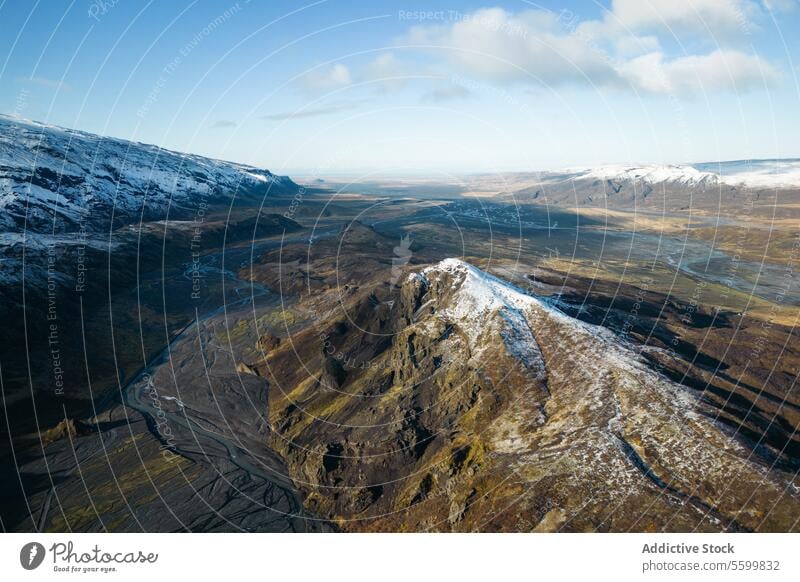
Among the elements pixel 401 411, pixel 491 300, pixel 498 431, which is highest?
pixel 491 300

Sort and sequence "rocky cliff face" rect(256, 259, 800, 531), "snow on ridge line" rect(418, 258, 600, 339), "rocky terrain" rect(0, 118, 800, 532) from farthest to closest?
"snow on ridge line" rect(418, 258, 600, 339)
"rocky terrain" rect(0, 118, 800, 532)
"rocky cliff face" rect(256, 259, 800, 531)

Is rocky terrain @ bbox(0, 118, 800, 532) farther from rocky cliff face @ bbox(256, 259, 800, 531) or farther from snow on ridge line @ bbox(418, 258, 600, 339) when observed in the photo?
snow on ridge line @ bbox(418, 258, 600, 339)

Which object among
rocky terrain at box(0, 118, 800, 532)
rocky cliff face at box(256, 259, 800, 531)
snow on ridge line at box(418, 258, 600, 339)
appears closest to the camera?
rocky cliff face at box(256, 259, 800, 531)

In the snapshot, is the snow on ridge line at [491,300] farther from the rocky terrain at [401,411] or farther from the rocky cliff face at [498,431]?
the rocky terrain at [401,411]

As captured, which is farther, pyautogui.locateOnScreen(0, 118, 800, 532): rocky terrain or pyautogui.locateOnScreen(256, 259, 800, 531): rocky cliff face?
pyautogui.locateOnScreen(0, 118, 800, 532): rocky terrain

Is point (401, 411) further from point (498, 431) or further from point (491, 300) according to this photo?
point (491, 300)

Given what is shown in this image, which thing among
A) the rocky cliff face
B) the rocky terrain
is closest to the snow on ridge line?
the rocky cliff face

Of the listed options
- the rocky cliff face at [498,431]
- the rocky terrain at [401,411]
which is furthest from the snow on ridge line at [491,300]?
the rocky terrain at [401,411]

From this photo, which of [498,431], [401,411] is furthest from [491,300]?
[498,431]
